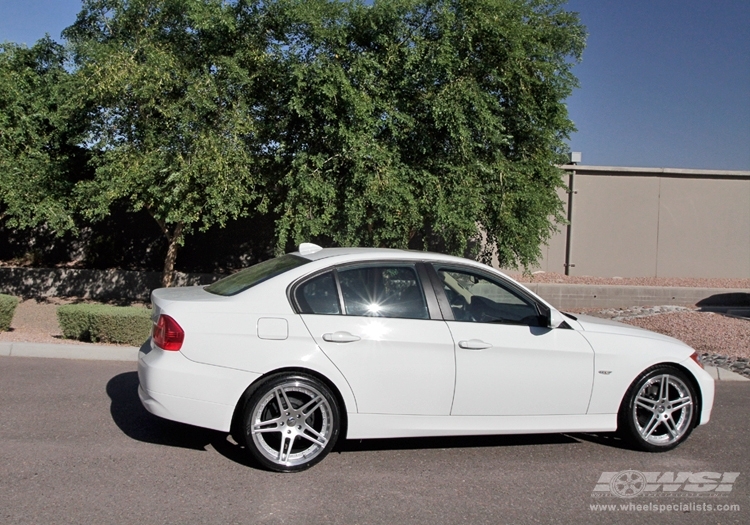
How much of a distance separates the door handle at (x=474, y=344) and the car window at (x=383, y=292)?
0.34m

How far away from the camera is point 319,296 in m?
5.37

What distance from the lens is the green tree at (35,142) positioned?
11641mm

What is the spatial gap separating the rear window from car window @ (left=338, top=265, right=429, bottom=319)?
0.41 m

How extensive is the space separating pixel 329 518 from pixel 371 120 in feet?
23.2

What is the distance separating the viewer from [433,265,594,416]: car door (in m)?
5.41

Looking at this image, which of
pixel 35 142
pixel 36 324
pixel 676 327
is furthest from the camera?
pixel 35 142

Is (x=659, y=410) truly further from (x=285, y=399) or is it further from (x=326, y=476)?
(x=285, y=399)

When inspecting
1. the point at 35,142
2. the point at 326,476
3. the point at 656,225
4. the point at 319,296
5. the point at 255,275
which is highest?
the point at 35,142

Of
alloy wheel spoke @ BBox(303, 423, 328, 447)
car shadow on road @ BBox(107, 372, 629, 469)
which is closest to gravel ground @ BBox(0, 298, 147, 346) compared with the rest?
car shadow on road @ BBox(107, 372, 629, 469)

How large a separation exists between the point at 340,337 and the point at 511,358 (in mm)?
1319

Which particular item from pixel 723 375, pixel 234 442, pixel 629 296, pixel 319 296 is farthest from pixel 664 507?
pixel 629 296

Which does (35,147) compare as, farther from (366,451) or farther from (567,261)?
(567,261)

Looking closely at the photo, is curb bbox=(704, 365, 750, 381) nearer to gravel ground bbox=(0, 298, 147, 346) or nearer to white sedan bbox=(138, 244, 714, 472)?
white sedan bbox=(138, 244, 714, 472)

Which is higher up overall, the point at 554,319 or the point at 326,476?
the point at 554,319
